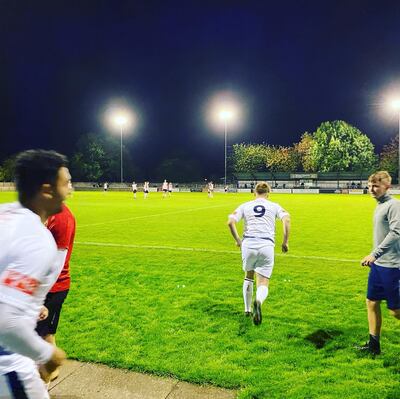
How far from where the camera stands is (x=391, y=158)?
89.5 meters

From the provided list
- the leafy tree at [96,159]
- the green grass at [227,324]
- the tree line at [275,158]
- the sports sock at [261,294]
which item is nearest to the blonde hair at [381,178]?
the green grass at [227,324]

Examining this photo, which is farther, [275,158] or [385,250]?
[275,158]

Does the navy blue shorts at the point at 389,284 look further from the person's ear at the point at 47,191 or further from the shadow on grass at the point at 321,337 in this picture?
the person's ear at the point at 47,191

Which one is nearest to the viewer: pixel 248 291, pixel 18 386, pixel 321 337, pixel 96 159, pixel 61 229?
pixel 18 386

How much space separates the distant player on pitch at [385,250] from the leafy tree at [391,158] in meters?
81.8

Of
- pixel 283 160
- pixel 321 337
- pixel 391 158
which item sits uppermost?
pixel 283 160

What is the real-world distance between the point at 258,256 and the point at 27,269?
14.5ft

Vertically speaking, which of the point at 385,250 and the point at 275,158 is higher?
the point at 275,158

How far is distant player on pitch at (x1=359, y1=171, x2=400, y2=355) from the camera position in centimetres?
443

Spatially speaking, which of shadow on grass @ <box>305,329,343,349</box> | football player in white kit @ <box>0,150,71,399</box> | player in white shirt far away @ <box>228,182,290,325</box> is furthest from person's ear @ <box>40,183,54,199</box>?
shadow on grass @ <box>305,329,343,349</box>

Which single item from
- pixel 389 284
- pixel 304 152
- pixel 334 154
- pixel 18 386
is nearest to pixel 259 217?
pixel 389 284

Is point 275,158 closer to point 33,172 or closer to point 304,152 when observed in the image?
point 304,152

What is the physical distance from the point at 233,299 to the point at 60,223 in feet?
13.5

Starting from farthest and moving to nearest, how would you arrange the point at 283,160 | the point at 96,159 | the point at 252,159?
Answer: the point at 252,159, the point at 283,160, the point at 96,159
